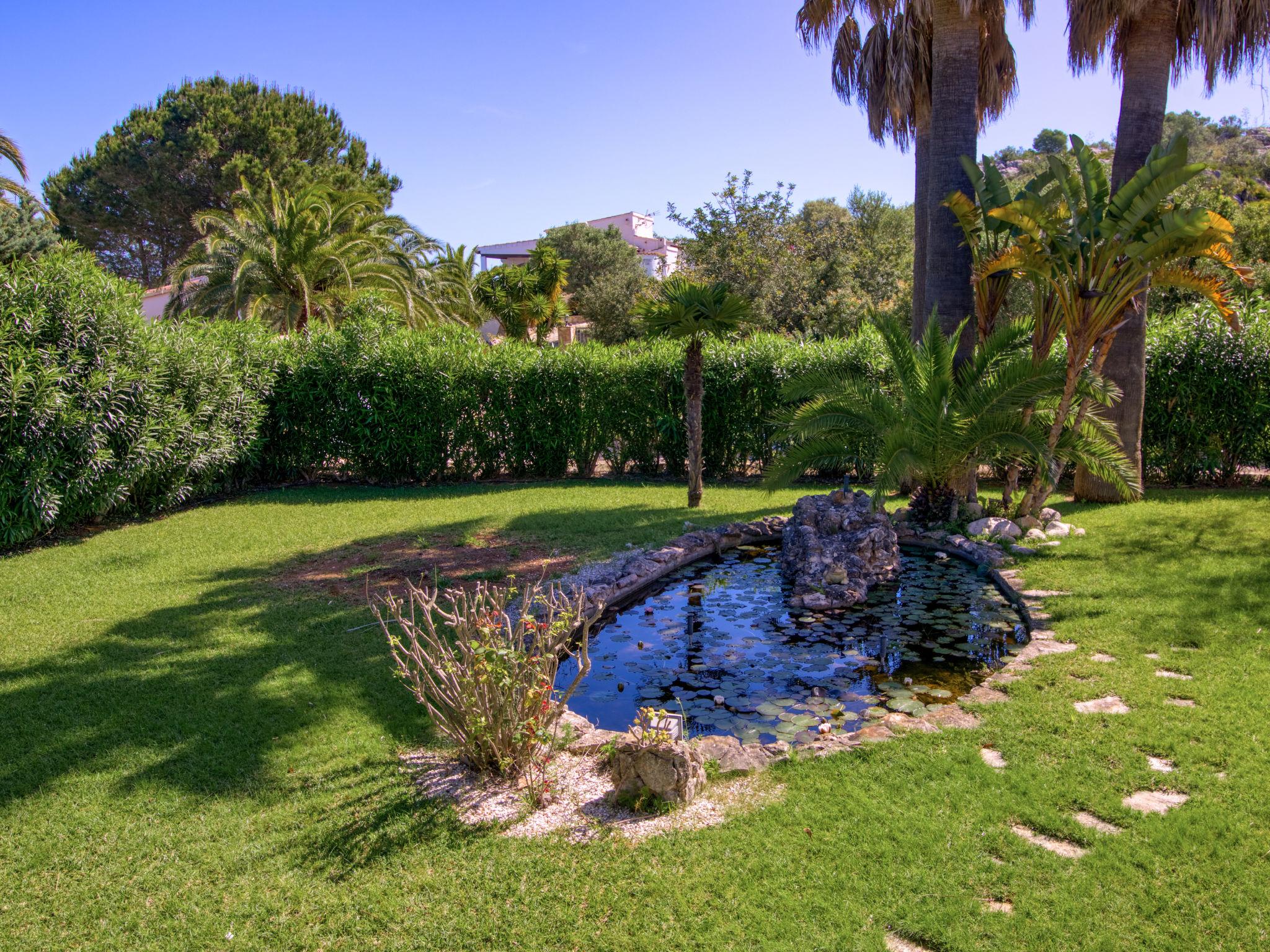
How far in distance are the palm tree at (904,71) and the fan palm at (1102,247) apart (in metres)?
3.03

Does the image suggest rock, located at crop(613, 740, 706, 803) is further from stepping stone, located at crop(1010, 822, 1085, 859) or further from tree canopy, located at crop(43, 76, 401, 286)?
tree canopy, located at crop(43, 76, 401, 286)

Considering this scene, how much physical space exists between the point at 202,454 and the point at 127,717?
7643 mm

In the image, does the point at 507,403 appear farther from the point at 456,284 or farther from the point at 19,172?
the point at 456,284

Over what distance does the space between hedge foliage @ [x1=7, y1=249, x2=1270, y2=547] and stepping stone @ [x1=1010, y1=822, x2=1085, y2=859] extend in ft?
28.3

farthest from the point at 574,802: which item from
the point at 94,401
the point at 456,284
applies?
the point at 456,284

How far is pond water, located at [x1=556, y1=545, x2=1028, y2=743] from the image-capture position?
17.5 ft

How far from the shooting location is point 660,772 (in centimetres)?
398

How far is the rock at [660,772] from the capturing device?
3979mm

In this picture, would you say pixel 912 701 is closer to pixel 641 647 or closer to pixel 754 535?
pixel 641 647

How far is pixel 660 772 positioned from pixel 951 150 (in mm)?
10277

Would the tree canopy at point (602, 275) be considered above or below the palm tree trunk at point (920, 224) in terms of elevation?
above

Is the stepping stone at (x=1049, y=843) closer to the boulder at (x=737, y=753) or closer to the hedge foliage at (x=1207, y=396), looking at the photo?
the boulder at (x=737, y=753)

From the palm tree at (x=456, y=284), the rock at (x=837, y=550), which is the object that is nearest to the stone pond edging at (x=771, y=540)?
the rock at (x=837, y=550)

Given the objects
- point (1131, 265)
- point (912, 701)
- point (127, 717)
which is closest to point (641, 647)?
point (912, 701)
